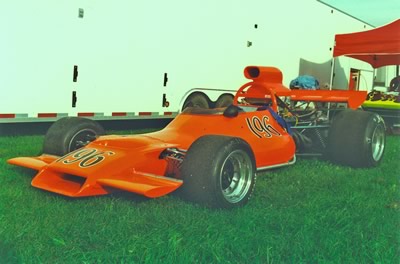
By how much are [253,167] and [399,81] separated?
32.5 ft

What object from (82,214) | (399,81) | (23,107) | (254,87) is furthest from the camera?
(399,81)

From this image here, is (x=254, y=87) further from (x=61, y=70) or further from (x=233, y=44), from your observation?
(x=233, y=44)

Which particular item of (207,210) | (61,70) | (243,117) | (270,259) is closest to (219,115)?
(243,117)

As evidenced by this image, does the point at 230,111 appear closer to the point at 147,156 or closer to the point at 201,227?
the point at 147,156

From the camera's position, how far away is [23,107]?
7.30m

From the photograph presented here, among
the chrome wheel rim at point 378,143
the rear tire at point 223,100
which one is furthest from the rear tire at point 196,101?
the chrome wheel rim at point 378,143

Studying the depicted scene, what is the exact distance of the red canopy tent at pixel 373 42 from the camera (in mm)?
11097

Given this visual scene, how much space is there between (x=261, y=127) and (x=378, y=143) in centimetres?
217

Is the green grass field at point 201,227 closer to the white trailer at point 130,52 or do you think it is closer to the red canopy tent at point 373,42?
the white trailer at point 130,52

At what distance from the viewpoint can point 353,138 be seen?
21.1 feet

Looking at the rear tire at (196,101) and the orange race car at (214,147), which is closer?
the orange race car at (214,147)

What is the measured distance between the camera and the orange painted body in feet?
13.4

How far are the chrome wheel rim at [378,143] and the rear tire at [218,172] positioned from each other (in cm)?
294

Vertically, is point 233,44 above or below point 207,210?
above
